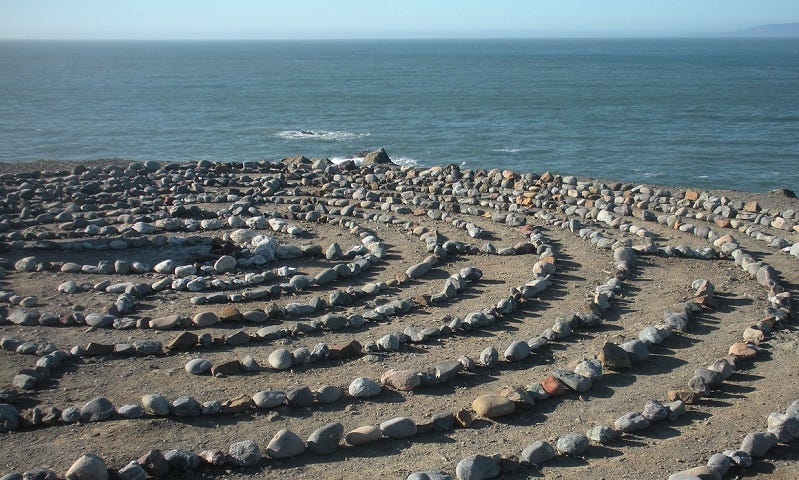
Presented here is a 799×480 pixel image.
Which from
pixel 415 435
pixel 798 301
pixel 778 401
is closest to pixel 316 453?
pixel 415 435

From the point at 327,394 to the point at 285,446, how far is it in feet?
3.19

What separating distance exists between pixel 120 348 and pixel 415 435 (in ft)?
11.1

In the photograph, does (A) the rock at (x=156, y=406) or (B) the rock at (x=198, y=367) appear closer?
(A) the rock at (x=156, y=406)

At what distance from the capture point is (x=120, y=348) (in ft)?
26.6

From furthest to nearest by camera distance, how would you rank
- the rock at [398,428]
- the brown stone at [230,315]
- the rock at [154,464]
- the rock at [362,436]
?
1. the brown stone at [230,315]
2. the rock at [398,428]
3. the rock at [362,436]
4. the rock at [154,464]

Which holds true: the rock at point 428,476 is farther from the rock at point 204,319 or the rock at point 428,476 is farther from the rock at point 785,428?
the rock at point 204,319

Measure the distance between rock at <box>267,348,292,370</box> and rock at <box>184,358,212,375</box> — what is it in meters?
0.59

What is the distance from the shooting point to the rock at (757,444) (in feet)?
19.6

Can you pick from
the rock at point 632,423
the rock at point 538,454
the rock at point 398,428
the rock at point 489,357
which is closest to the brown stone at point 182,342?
the rock at point 398,428

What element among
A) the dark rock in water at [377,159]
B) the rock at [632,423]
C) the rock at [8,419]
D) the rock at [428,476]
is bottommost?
the rock at [8,419]

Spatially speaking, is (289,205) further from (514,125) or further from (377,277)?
(514,125)

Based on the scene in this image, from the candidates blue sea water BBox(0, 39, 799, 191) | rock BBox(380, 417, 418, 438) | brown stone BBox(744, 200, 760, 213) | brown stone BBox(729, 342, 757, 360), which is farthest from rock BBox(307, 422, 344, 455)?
blue sea water BBox(0, 39, 799, 191)

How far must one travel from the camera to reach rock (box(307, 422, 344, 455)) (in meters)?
6.16

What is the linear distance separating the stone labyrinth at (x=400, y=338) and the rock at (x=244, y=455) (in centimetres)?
2
